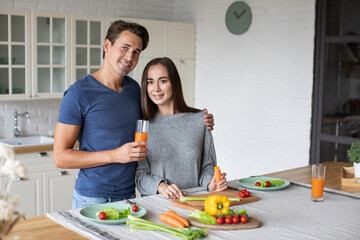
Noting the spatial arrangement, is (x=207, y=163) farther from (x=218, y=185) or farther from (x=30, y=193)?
(x=30, y=193)

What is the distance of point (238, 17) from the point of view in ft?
17.3

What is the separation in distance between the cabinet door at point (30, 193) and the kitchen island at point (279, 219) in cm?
226

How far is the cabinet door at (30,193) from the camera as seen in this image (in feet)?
13.7

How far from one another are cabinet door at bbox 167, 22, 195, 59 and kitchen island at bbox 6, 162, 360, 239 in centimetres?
324

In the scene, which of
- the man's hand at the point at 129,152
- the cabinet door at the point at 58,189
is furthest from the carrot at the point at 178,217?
the cabinet door at the point at 58,189

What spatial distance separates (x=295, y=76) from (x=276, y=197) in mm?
2614

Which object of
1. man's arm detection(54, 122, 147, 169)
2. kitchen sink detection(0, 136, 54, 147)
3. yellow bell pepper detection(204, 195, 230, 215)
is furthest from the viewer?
kitchen sink detection(0, 136, 54, 147)

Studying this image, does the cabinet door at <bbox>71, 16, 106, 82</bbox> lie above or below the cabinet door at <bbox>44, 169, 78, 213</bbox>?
above

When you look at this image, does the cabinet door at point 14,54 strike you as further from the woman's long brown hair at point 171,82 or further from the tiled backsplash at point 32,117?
the woman's long brown hair at point 171,82

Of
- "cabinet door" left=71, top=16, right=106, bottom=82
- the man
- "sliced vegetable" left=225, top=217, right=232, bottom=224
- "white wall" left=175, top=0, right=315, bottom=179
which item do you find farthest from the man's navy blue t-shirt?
"white wall" left=175, top=0, right=315, bottom=179

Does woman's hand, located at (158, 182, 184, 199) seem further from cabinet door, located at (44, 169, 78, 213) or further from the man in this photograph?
cabinet door, located at (44, 169, 78, 213)

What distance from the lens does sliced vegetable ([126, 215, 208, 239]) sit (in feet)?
5.76

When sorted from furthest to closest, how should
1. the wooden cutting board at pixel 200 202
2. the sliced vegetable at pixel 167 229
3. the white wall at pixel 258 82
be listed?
1. the white wall at pixel 258 82
2. the wooden cutting board at pixel 200 202
3. the sliced vegetable at pixel 167 229

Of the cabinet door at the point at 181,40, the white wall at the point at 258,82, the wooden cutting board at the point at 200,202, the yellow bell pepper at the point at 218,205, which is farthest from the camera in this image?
the cabinet door at the point at 181,40
